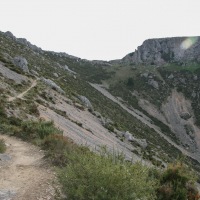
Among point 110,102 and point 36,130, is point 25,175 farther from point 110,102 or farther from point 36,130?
point 110,102

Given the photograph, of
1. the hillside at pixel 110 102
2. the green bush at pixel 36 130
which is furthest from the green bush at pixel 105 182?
the green bush at pixel 36 130

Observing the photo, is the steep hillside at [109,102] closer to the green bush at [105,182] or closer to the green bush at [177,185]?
the green bush at [177,185]

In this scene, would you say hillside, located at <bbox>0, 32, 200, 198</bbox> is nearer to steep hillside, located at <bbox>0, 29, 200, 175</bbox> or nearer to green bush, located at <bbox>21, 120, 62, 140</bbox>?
steep hillside, located at <bbox>0, 29, 200, 175</bbox>

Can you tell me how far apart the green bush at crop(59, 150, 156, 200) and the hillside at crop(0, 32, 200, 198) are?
6.72 m

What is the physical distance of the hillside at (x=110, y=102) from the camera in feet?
139

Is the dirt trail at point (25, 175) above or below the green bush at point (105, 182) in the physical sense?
below

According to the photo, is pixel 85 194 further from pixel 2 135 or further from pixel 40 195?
pixel 2 135

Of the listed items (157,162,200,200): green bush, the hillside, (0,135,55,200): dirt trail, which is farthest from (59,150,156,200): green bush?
Answer: the hillside

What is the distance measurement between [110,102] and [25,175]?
3604 inches

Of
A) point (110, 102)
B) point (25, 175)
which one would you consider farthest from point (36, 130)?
point (110, 102)

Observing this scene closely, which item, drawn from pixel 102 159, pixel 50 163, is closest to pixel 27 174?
pixel 50 163

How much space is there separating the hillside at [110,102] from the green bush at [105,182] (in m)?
6.72

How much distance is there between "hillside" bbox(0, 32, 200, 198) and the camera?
4228 centimetres

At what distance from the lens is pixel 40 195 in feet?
46.4
